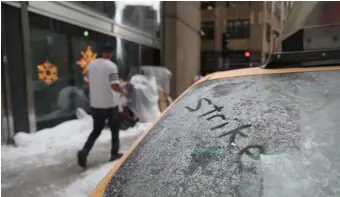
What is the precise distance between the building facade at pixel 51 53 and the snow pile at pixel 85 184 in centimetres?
209

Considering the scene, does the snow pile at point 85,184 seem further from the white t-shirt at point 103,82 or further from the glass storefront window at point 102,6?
the glass storefront window at point 102,6

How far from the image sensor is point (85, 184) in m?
3.99

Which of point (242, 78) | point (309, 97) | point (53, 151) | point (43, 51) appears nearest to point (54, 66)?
point (43, 51)

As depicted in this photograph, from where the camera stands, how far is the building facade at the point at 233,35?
38031 mm

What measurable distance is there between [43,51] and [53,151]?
234cm

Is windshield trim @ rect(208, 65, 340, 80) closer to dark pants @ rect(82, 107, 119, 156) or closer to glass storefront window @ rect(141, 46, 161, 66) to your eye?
dark pants @ rect(82, 107, 119, 156)

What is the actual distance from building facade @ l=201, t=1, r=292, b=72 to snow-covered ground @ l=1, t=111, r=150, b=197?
3300cm

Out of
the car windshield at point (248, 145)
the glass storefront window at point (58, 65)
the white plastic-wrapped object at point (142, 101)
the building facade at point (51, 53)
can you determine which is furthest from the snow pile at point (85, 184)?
the white plastic-wrapped object at point (142, 101)

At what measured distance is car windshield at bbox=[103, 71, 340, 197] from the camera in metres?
1.33

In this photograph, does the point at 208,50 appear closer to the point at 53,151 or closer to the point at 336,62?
the point at 53,151

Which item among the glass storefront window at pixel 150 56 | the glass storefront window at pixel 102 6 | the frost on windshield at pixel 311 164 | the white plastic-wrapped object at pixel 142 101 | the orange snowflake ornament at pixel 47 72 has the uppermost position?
the glass storefront window at pixel 102 6

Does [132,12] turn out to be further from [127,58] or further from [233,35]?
[233,35]

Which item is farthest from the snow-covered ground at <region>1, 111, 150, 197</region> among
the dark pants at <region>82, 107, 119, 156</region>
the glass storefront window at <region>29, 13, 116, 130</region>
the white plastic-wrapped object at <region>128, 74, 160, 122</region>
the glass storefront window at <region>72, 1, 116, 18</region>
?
the glass storefront window at <region>72, 1, 116, 18</region>

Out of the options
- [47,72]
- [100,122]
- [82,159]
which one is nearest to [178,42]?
[47,72]
